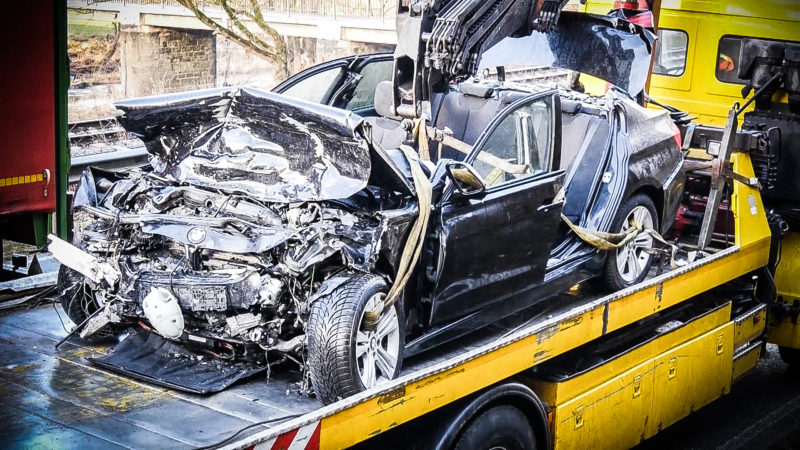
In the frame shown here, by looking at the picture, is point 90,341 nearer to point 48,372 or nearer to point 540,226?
point 48,372

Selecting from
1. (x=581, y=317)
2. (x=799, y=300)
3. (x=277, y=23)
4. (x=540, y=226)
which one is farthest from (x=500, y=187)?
(x=277, y=23)

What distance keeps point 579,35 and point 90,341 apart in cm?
428

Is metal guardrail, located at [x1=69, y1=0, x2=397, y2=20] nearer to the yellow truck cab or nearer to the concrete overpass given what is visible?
the concrete overpass

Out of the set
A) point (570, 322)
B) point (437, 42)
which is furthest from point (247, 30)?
point (570, 322)

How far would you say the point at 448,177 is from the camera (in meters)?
5.87

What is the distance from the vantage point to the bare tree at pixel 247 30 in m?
18.9

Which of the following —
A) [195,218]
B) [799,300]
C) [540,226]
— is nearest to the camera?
[195,218]

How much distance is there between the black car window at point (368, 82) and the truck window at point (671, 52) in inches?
124

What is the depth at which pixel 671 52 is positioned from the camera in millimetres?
9883

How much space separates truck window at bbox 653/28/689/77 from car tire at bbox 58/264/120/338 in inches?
238

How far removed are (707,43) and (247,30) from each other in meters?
11.5

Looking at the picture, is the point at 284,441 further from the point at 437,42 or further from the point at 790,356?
the point at 790,356

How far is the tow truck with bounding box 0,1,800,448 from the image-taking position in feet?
15.7

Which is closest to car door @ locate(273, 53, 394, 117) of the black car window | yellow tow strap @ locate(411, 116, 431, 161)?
the black car window
